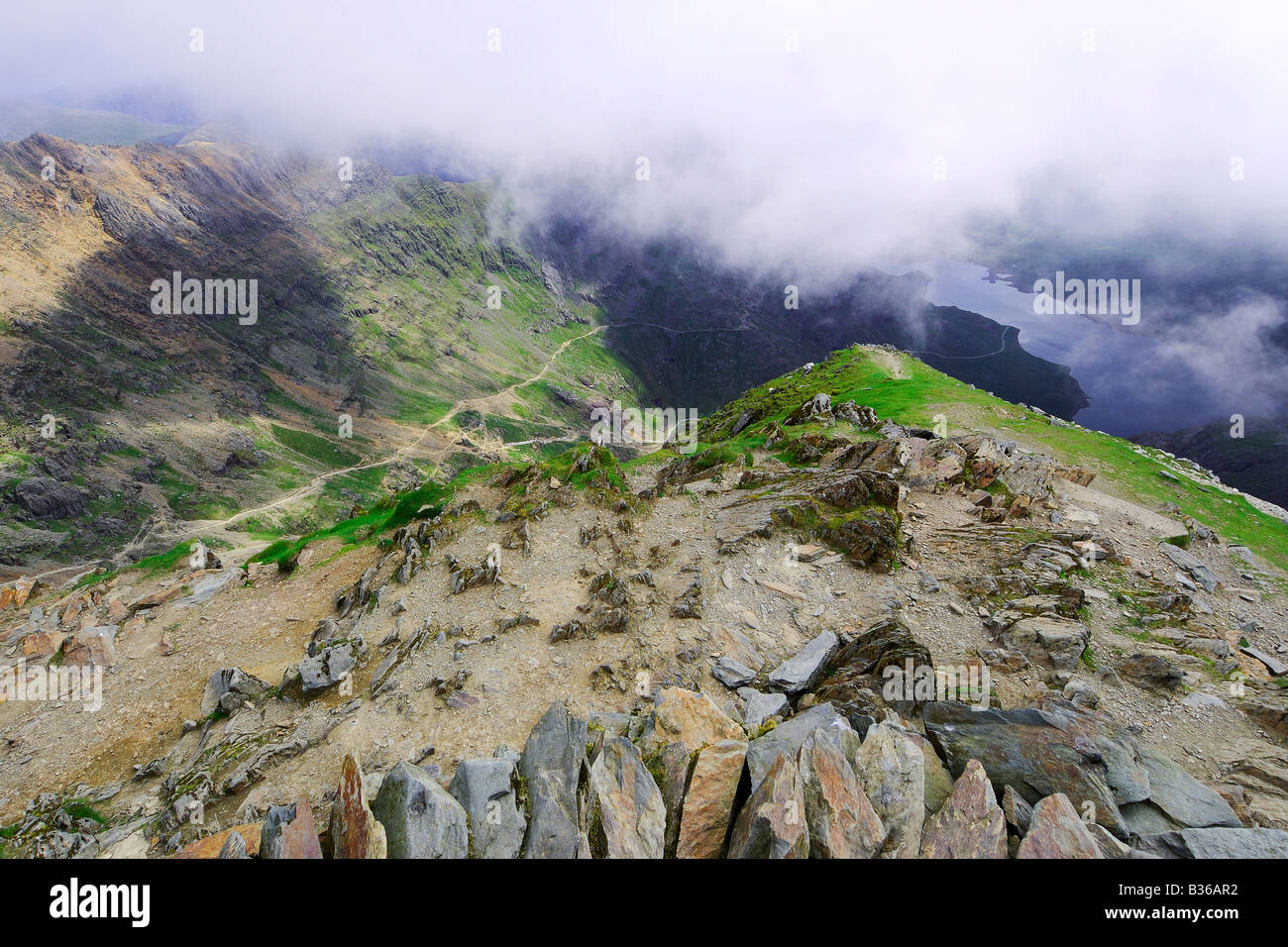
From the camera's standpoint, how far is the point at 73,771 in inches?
769

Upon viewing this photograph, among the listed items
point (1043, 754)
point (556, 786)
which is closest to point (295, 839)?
point (556, 786)

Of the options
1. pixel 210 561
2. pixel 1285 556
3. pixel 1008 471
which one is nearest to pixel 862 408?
pixel 1008 471

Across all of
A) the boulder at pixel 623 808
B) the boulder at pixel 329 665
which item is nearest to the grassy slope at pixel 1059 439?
A: the boulder at pixel 329 665

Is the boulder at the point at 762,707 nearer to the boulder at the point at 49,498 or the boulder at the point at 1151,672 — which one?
the boulder at the point at 1151,672

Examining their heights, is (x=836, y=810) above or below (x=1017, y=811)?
above

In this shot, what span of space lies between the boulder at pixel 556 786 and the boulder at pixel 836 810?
4.61m

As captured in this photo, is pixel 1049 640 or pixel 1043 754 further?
pixel 1049 640

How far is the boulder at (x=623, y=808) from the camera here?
10.3 metres

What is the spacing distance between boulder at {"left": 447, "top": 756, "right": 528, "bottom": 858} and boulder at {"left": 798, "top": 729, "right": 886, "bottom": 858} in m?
5.82

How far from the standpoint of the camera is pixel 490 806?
1042 centimetres

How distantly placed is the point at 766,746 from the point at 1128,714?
1286cm

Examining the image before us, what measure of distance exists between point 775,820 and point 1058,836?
215 inches

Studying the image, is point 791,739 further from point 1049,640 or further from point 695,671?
point 1049,640
